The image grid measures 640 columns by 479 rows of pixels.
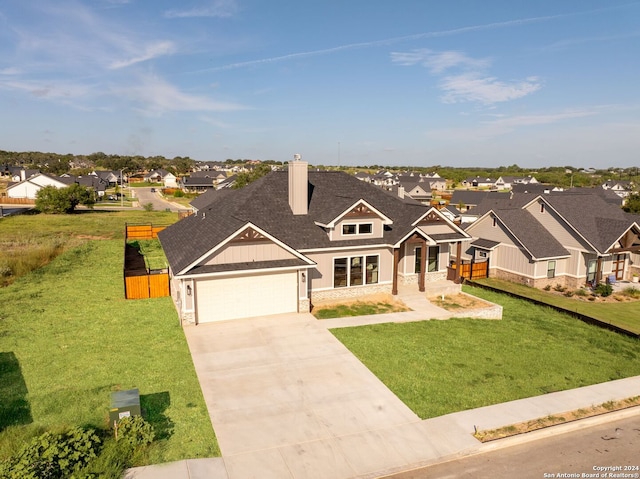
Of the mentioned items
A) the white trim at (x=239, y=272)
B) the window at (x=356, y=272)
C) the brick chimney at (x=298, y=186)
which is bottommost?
the window at (x=356, y=272)

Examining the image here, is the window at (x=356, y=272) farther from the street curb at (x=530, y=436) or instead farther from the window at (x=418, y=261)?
the street curb at (x=530, y=436)

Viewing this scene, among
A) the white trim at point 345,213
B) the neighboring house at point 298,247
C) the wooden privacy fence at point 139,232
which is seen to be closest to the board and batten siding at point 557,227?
the neighboring house at point 298,247

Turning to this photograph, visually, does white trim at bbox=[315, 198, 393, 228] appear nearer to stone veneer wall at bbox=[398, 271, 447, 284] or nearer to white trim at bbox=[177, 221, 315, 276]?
white trim at bbox=[177, 221, 315, 276]

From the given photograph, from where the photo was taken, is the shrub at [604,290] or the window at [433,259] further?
the shrub at [604,290]

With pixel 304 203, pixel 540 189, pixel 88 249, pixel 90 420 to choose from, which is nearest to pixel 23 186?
pixel 88 249

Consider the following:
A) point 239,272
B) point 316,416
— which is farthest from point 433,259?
point 316,416

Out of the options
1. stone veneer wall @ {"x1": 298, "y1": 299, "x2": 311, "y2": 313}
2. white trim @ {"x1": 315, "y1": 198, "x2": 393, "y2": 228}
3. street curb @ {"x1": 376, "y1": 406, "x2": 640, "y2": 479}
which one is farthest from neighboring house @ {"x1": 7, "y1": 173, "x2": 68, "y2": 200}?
street curb @ {"x1": 376, "y1": 406, "x2": 640, "y2": 479}

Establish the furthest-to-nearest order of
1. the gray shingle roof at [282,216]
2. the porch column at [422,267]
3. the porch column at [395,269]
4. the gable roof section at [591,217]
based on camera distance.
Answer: the gable roof section at [591,217], the porch column at [422,267], the porch column at [395,269], the gray shingle roof at [282,216]
